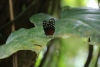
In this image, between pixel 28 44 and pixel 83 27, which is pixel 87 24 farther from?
pixel 28 44

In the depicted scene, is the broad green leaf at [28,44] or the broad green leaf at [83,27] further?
the broad green leaf at [83,27]

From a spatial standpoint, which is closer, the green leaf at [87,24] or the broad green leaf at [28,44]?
the broad green leaf at [28,44]

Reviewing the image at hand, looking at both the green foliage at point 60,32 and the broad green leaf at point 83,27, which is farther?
the broad green leaf at point 83,27

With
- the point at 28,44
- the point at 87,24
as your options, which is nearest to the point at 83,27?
the point at 87,24

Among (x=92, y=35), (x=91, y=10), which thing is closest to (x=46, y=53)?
(x=91, y=10)

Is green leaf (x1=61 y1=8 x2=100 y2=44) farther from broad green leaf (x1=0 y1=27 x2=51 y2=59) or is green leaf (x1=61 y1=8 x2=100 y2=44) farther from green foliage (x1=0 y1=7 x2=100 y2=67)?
broad green leaf (x1=0 y1=27 x2=51 y2=59)

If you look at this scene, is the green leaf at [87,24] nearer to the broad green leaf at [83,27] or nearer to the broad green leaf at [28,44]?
the broad green leaf at [83,27]

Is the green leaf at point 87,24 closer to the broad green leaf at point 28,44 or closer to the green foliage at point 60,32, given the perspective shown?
the green foliage at point 60,32

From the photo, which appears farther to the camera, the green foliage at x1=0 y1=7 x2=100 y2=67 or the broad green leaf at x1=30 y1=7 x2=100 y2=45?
the broad green leaf at x1=30 y1=7 x2=100 y2=45

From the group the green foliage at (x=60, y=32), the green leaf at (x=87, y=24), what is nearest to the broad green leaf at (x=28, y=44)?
the green foliage at (x=60, y=32)

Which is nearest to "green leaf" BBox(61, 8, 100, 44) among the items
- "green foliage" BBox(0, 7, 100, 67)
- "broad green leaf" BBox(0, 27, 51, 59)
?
"green foliage" BBox(0, 7, 100, 67)

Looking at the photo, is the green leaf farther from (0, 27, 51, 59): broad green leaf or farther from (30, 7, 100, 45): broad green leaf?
(0, 27, 51, 59): broad green leaf
